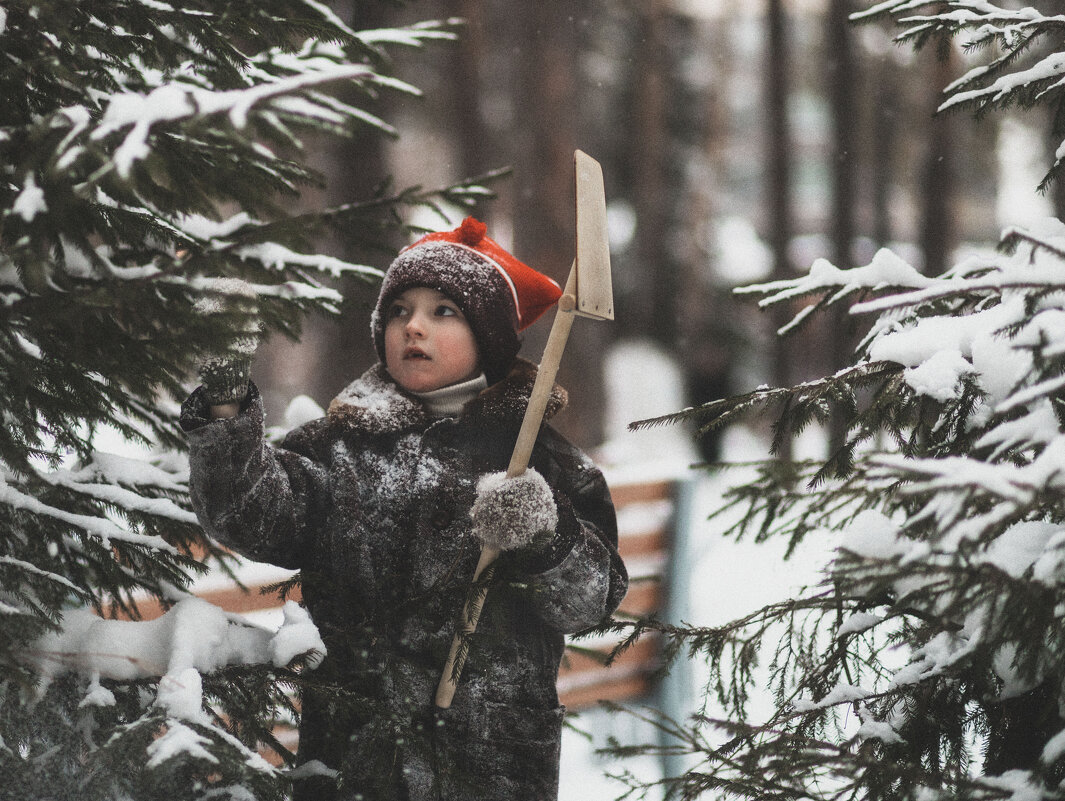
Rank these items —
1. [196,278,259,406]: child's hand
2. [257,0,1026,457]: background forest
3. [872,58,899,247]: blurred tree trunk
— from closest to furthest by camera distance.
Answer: [196,278,259,406]: child's hand, [257,0,1026,457]: background forest, [872,58,899,247]: blurred tree trunk

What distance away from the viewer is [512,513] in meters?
2.11

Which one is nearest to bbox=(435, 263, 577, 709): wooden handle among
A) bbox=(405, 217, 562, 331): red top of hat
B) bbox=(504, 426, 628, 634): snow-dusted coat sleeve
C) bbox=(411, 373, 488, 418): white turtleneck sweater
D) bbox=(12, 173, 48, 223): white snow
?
bbox=(504, 426, 628, 634): snow-dusted coat sleeve

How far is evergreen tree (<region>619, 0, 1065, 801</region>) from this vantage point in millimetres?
1516

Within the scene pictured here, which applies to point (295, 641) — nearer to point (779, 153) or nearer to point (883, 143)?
point (779, 153)

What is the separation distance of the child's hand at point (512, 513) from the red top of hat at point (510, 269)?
2.08 ft

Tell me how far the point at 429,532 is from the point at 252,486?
436 mm

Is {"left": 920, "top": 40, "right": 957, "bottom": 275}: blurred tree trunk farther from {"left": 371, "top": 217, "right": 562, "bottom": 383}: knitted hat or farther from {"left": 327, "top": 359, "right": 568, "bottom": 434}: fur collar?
{"left": 327, "top": 359, "right": 568, "bottom": 434}: fur collar

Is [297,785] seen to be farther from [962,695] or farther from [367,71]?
[367,71]

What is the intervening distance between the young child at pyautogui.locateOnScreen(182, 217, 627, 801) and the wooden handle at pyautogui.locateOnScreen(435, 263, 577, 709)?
0.04 metres

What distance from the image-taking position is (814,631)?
Answer: 217 cm

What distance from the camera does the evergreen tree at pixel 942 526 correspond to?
4.97 feet

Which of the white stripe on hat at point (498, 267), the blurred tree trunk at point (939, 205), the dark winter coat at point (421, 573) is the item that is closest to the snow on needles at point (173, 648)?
the dark winter coat at point (421, 573)

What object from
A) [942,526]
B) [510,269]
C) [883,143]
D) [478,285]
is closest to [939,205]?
[883,143]

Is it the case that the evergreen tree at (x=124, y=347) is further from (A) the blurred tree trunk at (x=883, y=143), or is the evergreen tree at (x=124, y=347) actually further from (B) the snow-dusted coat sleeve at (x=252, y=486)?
(A) the blurred tree trunk at (x=883, y=143)
